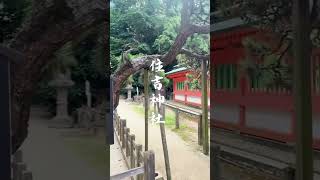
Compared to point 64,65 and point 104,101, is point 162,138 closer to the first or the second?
point 104,101

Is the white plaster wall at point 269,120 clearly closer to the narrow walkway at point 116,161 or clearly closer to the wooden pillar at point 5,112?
the narrow walkway at point 116,161

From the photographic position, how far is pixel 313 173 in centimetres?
144

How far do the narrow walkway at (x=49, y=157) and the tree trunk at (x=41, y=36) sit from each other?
44 millimetres

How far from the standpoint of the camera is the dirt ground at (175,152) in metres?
1.57

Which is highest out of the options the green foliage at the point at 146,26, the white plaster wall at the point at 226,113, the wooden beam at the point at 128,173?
the green foliage at the point at 146,26

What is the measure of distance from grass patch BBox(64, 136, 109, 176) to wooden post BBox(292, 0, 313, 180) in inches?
33.0

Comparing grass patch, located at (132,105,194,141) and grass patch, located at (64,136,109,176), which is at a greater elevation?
grass patch, located at (132,105,194,141)

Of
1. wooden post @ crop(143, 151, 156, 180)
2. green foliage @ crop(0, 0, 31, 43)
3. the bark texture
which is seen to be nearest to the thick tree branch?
the bark texture

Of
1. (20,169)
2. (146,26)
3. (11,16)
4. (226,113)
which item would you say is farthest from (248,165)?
(11,16)

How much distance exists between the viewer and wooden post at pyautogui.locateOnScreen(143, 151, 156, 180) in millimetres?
1575

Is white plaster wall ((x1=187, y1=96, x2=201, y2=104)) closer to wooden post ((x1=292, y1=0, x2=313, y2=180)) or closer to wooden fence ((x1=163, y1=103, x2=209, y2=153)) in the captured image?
wooden fence ((x1=163, y1=103, x2=209, y2=153))

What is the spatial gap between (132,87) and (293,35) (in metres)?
0.74

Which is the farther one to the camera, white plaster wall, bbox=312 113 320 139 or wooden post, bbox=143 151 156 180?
wooden post, bbox=143 151 156 180

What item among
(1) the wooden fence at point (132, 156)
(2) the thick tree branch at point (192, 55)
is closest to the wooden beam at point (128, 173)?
(1) the wooden fence at point (132, 156)
